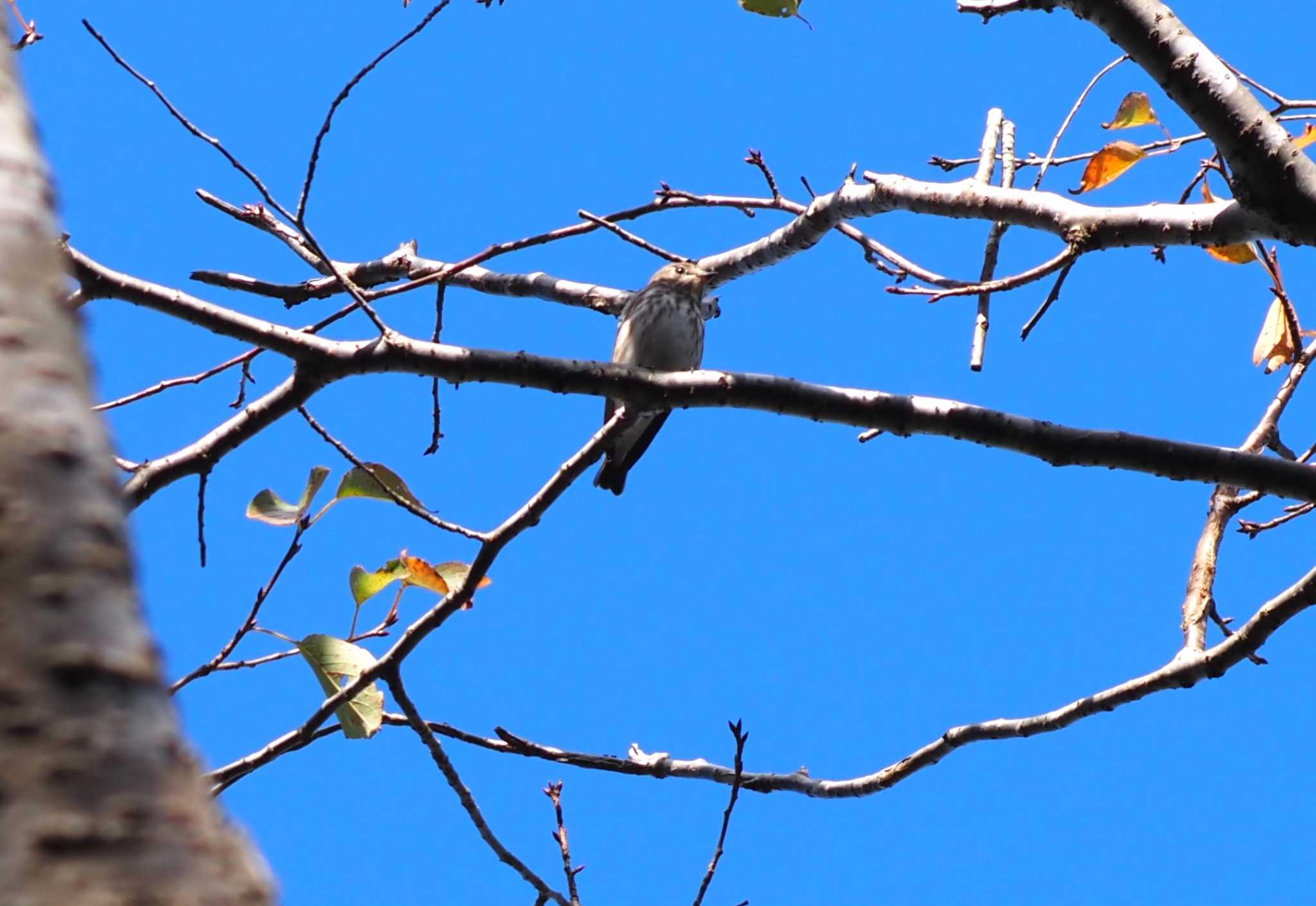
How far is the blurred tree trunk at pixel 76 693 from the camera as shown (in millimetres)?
704

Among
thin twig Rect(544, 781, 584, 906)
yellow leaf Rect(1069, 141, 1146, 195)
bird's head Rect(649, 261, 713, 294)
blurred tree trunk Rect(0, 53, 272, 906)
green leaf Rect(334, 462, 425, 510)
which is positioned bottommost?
blurred tree trunk Rect(0, 53, 272, 906)

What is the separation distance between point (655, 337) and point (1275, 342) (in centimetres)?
338

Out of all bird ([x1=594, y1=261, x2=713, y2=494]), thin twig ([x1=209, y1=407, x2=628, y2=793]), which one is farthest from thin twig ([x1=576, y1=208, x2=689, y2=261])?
bird ([x1=594, y1=261, x2=713, y2=494])

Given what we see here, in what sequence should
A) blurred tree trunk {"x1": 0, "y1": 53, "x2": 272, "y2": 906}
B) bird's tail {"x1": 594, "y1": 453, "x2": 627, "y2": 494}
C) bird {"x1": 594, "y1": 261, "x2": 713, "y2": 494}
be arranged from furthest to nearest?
bird's tail {"x1": 594, "y1": 453, "x2": 627, "y2": 494} < bird {"x1": 594, "y1": 261, "x2": 713, "y2": 494} < blurred tree trunk {"x1": 0, "y1": 53, "x2": 272, "y2": 906}

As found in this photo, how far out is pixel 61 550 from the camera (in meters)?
0.79

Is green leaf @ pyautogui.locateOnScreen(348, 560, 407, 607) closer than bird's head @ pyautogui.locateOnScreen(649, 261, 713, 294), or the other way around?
green leaf @ pyautogui.locateOnScreen(348, 560, 407, 607)

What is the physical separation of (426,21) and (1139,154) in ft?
5.94

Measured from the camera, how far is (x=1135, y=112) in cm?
335

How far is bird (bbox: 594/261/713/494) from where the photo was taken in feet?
20.5

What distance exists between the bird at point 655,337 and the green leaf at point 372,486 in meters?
3.11

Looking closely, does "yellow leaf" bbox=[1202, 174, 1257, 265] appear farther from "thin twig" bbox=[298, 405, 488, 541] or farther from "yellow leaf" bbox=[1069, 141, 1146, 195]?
"thin twig" bbox=[298, 405, 488, 541]

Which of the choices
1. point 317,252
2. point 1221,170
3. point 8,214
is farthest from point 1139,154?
point 8,214

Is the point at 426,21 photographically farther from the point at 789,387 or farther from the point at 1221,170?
the point at 1221,170

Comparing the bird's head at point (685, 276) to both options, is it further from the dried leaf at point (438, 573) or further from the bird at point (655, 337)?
the dried leaf at point (438, 573)
